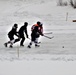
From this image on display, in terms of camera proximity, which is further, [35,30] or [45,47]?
[45,47]

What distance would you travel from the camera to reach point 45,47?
59.9 ft

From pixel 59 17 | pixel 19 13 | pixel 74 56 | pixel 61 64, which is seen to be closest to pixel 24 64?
pixel 61 64

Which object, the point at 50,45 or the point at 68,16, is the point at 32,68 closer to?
the point at 50,45

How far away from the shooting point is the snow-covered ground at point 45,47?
13.2 m

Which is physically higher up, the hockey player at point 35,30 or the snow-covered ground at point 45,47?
the hockey player at point 35,30

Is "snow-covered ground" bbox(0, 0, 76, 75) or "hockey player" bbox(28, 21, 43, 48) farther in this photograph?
"hockey player" bbox(28, 21, 43, 48)

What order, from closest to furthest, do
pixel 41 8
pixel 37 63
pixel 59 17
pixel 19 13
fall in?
1. pixel 37 63
2. pixel 59 17
3. pixel 19 13
4. pixel 41 8

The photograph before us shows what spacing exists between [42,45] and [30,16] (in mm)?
10796

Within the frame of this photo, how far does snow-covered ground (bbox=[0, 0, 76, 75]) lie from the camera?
43.4ft

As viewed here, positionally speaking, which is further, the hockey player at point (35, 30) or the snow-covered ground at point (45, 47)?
the hockey player at point (35, 30)

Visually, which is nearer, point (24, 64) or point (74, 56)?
point (24, 64)

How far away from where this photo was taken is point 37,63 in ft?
46.2

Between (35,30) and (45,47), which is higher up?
(35,30)

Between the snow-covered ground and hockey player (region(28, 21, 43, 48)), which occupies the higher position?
hockey player (region(28, 21, 43, 48))
